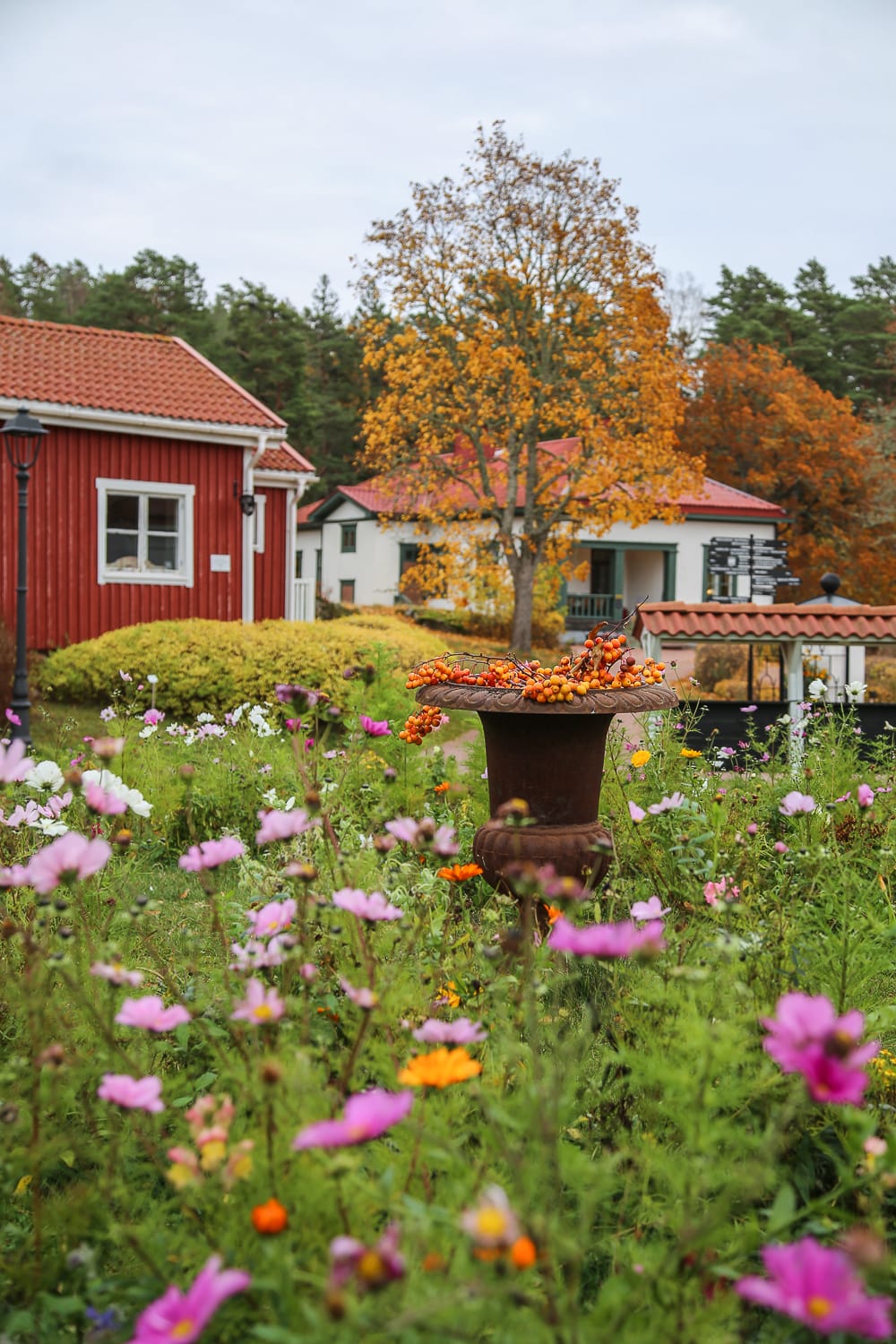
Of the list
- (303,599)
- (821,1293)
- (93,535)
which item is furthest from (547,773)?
(303,599)

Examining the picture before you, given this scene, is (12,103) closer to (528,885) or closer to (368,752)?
(368,752)

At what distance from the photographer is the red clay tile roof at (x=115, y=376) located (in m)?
12.7

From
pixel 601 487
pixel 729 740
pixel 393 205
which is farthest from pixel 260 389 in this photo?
pixel 729 740

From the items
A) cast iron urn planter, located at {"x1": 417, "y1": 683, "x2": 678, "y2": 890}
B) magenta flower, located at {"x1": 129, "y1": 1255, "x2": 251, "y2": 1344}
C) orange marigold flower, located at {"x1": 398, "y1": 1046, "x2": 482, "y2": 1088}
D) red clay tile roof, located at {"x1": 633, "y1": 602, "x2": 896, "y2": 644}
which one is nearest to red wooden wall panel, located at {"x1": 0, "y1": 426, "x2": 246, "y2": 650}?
red clay tile roof, located at {"x1": 633, "y1": 602, "x2": 896, "y2": 644}

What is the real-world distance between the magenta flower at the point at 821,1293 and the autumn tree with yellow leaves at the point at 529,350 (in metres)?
17.1

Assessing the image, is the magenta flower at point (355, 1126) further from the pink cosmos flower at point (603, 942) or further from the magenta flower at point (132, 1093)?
the magenta flower at point (132, 1093)

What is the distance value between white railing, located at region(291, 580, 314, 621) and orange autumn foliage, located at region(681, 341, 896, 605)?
15412 millimetres

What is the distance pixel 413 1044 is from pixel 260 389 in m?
34.1

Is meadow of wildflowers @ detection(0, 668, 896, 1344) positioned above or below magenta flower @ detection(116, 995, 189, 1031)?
below

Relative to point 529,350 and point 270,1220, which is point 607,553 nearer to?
point 529,350

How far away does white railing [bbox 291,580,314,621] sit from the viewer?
15578 millimetres

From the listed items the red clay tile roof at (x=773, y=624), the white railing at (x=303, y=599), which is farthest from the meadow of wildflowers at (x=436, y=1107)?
the white railing at (x=303, y=599)

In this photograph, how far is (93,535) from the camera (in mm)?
12906

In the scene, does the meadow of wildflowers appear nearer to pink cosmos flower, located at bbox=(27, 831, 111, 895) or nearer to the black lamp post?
pink cosmos flower, located at bbox=(27, 831, 111, 895)
